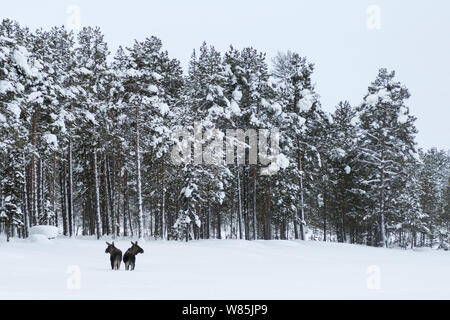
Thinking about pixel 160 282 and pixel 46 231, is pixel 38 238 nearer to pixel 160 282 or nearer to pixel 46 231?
pixel 46 231

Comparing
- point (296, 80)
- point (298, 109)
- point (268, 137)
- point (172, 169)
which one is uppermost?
point (296, 80)

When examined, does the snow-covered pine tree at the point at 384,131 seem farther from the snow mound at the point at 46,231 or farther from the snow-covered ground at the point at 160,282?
the snow mound at the point at 46,231

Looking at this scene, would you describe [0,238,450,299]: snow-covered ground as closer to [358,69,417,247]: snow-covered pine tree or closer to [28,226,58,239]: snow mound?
[28,226,58,239]: snow mound

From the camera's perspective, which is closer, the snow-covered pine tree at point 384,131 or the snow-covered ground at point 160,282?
the snow-covered ground at point 160,282

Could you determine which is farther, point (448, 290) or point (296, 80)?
point (296, 80)

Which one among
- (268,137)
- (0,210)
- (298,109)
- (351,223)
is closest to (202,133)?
(268,137)

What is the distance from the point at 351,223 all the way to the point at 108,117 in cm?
3210

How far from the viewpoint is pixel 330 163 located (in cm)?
4869

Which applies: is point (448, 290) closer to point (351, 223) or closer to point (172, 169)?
point (172, 169)

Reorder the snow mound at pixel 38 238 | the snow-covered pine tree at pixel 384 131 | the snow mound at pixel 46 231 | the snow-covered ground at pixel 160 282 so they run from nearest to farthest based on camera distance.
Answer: the snow-covered ground at pixel 160 282
the snow mound at pixel 38 238
the snow mound at pixel 46 231
the snow-covered pine tree at pixel 384 131

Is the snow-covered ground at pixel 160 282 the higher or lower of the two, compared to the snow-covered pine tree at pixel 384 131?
lower

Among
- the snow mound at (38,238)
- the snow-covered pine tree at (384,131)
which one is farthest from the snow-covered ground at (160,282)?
the snow-covered pine tree at (384,131)

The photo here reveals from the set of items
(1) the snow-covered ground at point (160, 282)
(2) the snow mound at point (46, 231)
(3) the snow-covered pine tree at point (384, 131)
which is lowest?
(1) the snow-covered ground at point (160, 282)

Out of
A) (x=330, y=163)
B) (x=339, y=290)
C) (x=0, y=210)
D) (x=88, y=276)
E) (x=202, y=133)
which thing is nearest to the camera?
(x=339, y=290)
